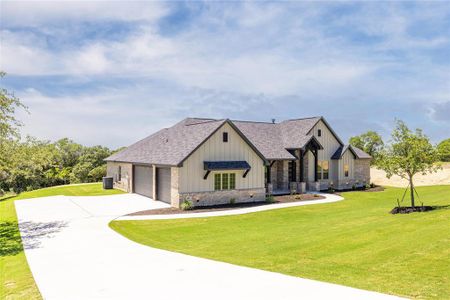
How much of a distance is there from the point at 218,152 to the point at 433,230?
14395 millimetres

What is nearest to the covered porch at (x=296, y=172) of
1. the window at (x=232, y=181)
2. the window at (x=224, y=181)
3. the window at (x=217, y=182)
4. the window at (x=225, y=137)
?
the window at (x=232, y=181)

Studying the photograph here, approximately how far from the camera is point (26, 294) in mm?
8984

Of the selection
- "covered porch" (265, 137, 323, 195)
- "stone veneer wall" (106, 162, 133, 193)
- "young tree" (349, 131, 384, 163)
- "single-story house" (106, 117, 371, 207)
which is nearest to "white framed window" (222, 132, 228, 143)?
"single-story house" (106, 117, 371, 207)

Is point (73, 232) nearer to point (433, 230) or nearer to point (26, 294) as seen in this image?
point (26, 294)

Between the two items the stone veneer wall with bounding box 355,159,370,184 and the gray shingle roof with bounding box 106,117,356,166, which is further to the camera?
the stone veneer wall with bounding box 355,159,370,184

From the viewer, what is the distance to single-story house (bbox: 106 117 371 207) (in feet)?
79.4

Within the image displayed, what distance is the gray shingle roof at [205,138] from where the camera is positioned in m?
25.1

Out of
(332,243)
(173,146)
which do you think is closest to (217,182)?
(173,146)

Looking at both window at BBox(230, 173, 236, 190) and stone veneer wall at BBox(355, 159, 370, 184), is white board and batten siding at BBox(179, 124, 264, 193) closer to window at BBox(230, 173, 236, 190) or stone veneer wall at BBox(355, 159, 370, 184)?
window at BBox(230, 173, 236, 190)

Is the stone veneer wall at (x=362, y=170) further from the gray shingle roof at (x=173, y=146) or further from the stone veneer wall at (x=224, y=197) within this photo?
the gray shingle roof at (x=173, y=146)

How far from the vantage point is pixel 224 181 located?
2520cm

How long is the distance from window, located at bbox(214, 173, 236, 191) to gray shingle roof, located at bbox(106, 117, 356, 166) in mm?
2750

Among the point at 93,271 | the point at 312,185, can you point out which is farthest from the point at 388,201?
the point at 93,271

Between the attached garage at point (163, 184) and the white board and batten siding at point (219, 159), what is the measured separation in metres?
2.27
